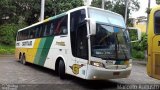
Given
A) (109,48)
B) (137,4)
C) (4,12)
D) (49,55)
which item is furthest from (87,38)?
(137,4)

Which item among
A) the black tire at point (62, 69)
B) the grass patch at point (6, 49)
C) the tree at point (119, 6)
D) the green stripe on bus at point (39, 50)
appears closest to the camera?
the black tire at point (62, 69)

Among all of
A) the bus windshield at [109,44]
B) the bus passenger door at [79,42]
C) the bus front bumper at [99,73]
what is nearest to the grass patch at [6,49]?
the bus passenger door at [79,42]

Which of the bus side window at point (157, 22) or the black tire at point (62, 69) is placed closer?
the bus side window at point (157, 22)

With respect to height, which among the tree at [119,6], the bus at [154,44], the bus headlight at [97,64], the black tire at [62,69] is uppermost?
the tree at [119,6]

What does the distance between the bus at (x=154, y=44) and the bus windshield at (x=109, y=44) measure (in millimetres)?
1163

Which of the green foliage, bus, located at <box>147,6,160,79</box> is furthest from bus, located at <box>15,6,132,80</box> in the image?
the green foliage

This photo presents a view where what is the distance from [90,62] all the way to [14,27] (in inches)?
1002

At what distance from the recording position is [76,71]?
38.6 feet

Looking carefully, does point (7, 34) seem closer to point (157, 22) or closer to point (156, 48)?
point (157, 22)

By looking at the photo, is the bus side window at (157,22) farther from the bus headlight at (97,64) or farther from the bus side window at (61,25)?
the bus side window at (61,25)

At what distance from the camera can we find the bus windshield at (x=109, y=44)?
1084 cm

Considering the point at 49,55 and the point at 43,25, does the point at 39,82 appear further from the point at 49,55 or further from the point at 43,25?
the point at 43,25

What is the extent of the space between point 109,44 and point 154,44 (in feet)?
5.50

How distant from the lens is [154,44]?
1028 cm
